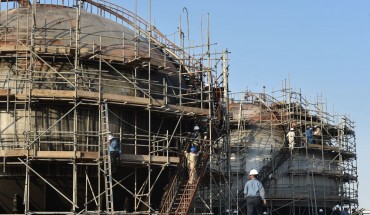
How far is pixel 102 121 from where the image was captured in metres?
25.4

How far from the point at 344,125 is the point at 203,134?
1921 centimetres

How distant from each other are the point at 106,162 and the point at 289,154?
19.5 meters

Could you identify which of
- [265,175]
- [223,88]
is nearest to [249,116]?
[265,175]

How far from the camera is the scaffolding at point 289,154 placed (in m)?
41.5

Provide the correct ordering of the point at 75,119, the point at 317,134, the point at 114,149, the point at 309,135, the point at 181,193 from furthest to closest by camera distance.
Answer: the point at 317,134 → the point at 309,135 → the point at 181,193 → the point at 75,119 → the point at 114,149

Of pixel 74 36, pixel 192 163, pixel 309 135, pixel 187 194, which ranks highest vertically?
pixel 74 36

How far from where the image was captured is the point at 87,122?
25781mm

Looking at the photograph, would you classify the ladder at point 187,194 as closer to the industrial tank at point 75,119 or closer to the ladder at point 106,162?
the industrial tank at point 75,119

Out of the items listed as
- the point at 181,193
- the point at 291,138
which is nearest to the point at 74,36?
the point at 181,193

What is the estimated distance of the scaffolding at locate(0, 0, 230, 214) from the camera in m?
24.8

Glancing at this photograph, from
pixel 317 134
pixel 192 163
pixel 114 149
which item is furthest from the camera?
pixel 317 134

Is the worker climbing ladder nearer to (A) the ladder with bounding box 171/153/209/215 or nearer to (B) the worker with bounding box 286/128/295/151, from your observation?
(A) the ladder with bounding box 171/153/209/215

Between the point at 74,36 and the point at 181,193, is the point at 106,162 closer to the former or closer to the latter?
the point at 181,193

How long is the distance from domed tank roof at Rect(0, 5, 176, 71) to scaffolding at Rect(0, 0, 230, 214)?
54 millimetres
